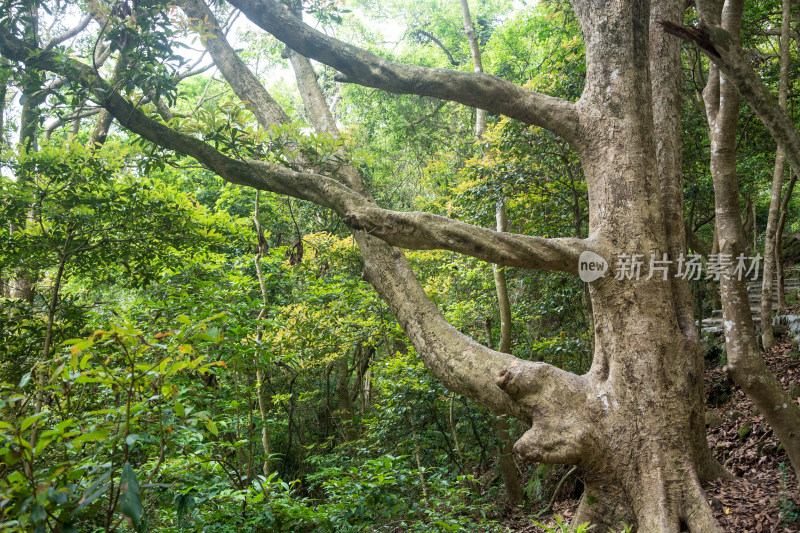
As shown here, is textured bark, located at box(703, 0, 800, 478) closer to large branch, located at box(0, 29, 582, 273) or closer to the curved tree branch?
large branch, located at box(0, 29, 582, 273)

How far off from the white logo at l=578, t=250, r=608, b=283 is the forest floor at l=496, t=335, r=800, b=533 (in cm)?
164

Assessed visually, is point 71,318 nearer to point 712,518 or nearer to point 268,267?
point 268,267

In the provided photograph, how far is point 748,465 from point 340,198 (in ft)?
14.1

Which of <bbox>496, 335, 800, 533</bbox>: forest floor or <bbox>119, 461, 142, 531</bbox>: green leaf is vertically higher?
<bbox>119, 461, 142, 531</bbox>: green leaf

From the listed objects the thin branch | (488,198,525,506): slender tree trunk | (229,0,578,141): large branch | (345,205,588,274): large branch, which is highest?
the thin branch

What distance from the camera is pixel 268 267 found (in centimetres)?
751

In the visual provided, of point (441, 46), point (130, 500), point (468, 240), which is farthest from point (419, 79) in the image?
point (441, 46)

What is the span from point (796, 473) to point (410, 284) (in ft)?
9.80

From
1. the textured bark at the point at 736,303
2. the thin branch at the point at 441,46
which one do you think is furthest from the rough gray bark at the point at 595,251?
the thin branch at the point at 441,46

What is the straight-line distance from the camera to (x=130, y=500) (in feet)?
4.99

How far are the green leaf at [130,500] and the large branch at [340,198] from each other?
1.98 meters

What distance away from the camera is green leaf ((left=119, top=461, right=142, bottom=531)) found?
1.50 meters

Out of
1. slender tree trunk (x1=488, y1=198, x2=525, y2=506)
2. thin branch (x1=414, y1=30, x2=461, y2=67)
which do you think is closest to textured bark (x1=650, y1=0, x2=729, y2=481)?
slender tree trunk (x1=488, y1=198, x2=525, y2=506)

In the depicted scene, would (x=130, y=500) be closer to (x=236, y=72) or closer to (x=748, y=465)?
(x=236, y=72)
